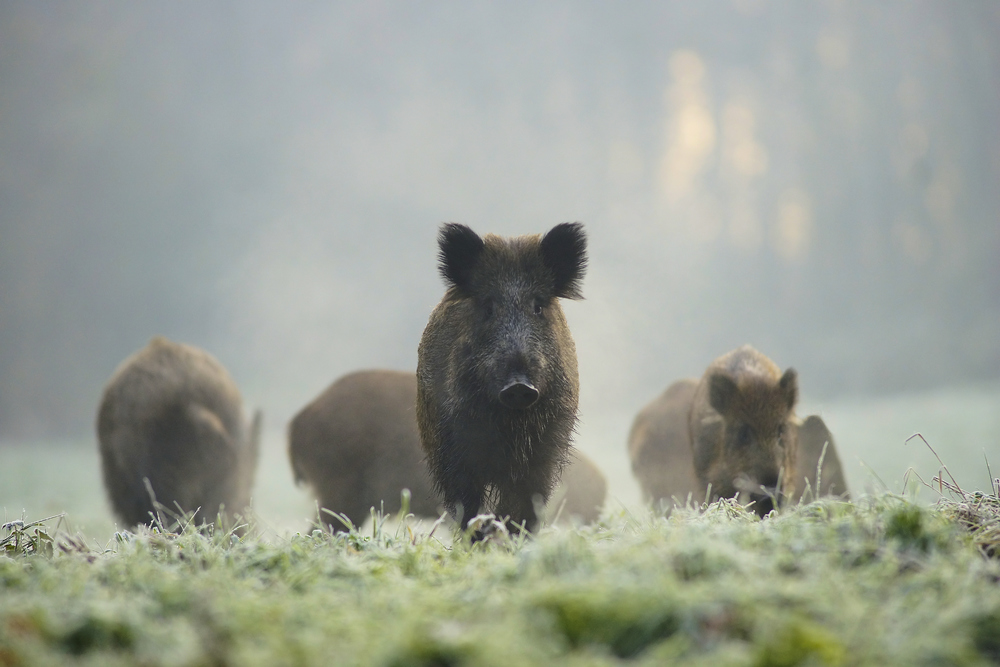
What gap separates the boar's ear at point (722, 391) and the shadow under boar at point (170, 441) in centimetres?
414

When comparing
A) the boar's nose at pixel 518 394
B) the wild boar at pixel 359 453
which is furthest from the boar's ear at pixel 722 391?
the boar's nose at pixel 518 394

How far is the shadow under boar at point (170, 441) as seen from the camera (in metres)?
6.25

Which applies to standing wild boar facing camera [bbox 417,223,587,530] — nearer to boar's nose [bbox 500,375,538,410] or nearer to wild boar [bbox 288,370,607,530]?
boar's nose [bbox 500,375,538,410]

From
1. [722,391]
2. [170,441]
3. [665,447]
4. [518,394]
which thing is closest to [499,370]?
[518,394]

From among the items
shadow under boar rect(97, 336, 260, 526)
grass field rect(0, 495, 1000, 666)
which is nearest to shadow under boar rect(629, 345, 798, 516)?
grass field rect(0, 495, 1000, 666)

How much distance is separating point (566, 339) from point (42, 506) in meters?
7.08

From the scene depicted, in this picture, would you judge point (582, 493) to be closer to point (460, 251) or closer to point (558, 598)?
point (460, 251)

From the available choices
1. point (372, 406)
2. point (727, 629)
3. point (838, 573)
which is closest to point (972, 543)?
point (838, 573)

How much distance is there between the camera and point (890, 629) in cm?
157

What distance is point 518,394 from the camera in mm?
3121

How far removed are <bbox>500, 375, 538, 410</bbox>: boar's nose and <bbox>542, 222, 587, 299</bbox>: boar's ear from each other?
2.79 ft

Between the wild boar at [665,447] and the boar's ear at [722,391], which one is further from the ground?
the boar's ear at [722,391]

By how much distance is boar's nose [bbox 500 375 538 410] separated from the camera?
10.2 feet

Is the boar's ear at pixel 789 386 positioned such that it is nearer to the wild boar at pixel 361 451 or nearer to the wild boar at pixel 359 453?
the wild boar at pixel 361 451
